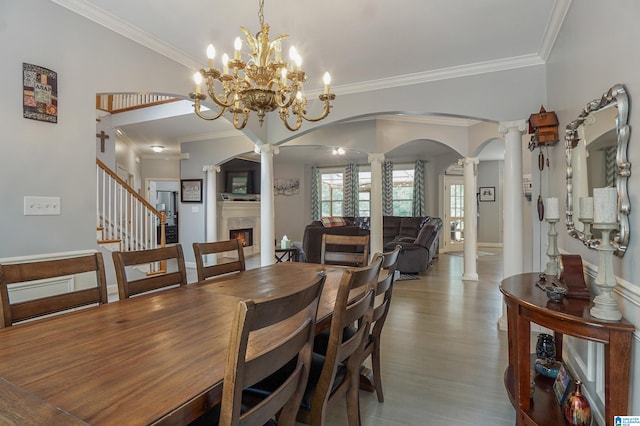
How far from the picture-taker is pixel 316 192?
10.1 meters

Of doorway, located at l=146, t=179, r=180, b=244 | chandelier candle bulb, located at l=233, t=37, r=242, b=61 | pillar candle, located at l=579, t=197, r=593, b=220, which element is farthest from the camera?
doorway, located at l=146, t=179, r=180, b=244

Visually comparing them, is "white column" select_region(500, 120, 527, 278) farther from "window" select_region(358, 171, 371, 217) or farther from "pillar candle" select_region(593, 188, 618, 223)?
"window" select_region(358, 171, 371, 217)

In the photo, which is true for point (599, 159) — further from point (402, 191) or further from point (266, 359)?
point (402, 191)

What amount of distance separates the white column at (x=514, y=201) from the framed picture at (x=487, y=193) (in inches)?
275

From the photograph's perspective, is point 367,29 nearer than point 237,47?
No

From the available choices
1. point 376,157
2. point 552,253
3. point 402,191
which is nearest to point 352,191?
point 402,191

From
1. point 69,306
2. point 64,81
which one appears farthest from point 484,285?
point 64,81

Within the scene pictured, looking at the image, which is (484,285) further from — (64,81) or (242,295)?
(64,81)

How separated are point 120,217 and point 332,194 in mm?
6649

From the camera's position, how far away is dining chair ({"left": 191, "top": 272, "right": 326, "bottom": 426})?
788mm

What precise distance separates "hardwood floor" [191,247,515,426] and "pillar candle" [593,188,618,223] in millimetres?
1306

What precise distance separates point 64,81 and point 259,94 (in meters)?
1.51

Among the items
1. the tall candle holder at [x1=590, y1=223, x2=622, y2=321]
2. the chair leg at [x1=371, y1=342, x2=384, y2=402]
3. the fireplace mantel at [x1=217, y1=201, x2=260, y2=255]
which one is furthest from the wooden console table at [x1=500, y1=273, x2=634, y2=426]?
the fireplace mantel at [x1=217, y1=201, x2=260, y2=255]

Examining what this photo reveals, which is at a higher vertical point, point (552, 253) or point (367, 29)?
point (367, 29)
